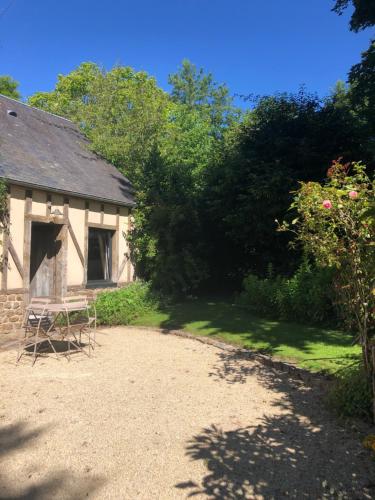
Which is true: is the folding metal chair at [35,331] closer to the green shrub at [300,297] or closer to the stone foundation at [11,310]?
the stone foundation at [11,310]

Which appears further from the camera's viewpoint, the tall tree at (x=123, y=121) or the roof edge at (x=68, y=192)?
the tall tree at (x=123, y=121)

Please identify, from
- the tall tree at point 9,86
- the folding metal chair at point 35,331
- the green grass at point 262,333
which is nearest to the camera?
the green grass at point 262,333

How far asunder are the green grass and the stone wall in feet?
8.82

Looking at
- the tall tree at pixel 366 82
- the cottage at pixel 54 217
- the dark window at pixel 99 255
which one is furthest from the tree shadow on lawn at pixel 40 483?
the tall tree at pixel 366 82

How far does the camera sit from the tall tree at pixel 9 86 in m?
27.5

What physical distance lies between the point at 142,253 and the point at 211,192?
2941 millimetres

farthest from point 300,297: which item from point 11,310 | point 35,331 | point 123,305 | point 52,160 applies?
point 52,160

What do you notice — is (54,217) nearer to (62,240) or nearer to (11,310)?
(62,240)

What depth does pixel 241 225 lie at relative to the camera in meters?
11.8

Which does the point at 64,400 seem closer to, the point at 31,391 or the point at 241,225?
the point at 31,391

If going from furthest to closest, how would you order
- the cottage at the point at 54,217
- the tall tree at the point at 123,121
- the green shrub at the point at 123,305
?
the tall tree at the point at 123,121
the green shrub at the point at 123,305
the cottage at the point at 54,217

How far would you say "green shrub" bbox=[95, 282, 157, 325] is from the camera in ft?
32.0

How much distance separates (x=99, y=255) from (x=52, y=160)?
3.05m

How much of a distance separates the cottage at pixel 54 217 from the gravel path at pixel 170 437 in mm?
3903
